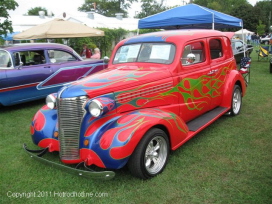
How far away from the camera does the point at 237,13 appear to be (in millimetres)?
52000

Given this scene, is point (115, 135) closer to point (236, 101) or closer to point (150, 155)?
point (150, 155)

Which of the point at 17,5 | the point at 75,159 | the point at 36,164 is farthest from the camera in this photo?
the point at 17,5

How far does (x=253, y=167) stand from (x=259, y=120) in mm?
2093

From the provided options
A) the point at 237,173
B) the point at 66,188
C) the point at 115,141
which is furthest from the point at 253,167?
the point at 66,188

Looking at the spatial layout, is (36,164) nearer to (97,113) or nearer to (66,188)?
(66,188)

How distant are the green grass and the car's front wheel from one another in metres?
0.12

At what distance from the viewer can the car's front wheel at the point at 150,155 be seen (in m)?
3.07

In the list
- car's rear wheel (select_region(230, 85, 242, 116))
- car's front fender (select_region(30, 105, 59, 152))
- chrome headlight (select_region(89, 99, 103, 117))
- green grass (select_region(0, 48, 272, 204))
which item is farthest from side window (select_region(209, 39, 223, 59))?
car's front fender (select_region(30, 105, 59, 152))

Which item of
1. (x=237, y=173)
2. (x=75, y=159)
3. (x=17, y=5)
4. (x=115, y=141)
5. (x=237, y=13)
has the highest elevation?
(x=237, y=13)

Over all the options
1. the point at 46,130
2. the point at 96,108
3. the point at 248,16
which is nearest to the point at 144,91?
the point at 96,108

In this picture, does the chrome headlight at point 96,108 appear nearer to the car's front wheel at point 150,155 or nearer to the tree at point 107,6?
the car's front wheel at point 150,155

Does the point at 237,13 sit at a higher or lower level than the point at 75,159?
higher

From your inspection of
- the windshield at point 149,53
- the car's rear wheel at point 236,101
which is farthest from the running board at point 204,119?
the windshield at point 149,53

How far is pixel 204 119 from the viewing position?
179 inches
